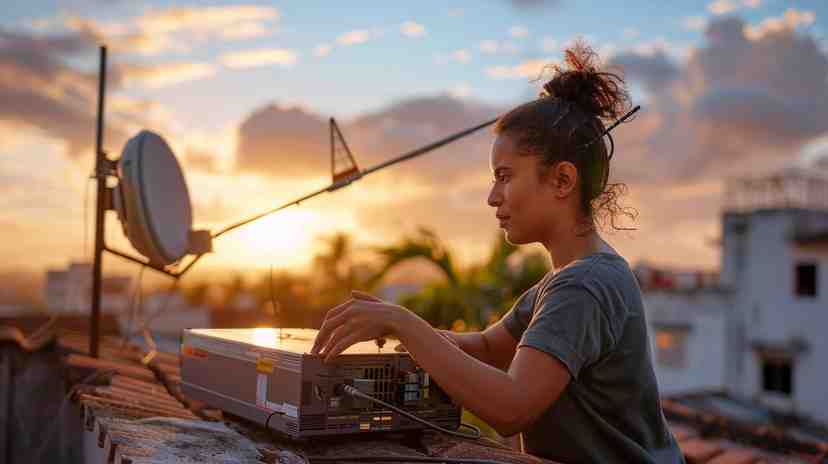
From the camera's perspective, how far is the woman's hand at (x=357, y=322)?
5.72 feet

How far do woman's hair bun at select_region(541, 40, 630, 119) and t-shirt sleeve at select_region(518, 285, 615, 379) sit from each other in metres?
0.57

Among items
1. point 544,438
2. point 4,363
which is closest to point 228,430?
point 544,438

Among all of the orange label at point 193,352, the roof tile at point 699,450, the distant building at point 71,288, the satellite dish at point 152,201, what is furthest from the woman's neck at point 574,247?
the distant building at point 71,288

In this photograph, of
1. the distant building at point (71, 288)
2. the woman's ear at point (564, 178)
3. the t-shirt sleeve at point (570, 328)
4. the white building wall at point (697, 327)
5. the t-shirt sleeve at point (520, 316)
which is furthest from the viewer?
the white building wall at point (697, 327)

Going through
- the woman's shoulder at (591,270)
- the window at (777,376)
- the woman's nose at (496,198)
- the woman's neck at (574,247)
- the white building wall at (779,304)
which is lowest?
the window at (777,376)

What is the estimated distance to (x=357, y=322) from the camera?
1744 millimetres

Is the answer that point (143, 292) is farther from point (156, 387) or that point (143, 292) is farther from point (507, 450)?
point (507, 450)

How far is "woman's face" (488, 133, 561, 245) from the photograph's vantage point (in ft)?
6.26

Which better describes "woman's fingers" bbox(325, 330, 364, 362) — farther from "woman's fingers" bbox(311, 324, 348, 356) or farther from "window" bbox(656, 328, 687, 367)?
"window" bbox(656, 328, 687, 367)

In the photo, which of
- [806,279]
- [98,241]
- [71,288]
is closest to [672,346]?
[806,279]

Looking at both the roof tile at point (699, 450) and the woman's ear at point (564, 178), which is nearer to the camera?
the woman's ear at point (564, 178)

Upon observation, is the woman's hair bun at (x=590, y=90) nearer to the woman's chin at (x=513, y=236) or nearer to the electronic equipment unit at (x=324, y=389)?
the woman's chin at (x=513, y=236)

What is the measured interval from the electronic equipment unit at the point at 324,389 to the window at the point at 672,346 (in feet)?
86.4

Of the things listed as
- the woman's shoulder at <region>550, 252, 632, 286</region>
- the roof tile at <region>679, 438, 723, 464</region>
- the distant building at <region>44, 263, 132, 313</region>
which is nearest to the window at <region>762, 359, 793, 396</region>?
the roof tile at <region>679, 438, 723, 464</region>
